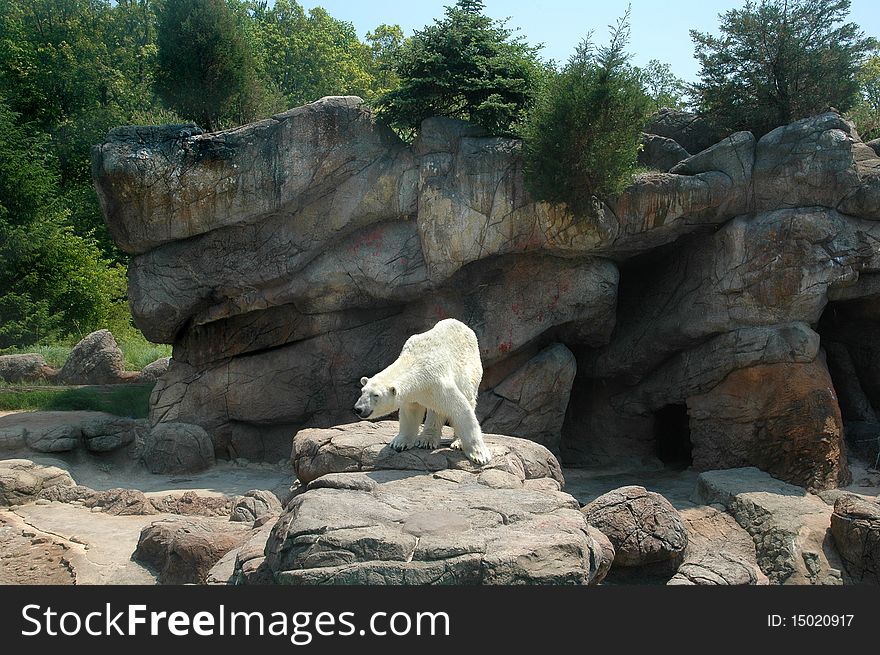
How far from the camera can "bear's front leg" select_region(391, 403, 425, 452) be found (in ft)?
29.9

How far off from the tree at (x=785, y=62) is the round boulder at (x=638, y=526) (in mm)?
10099

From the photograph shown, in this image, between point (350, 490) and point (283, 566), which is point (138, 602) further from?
point (350, 490)

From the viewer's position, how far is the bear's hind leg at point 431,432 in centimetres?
926

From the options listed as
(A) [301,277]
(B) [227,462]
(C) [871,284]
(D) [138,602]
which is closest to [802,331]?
(C) [871,284]

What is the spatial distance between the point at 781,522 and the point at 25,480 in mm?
12139

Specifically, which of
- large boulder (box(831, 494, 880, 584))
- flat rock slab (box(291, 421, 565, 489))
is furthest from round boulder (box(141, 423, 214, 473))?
large boulder (box(831, 494, 880, 584))

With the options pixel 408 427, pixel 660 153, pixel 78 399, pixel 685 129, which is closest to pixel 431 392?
pixel 408 427

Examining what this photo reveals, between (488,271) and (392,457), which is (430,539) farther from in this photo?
(488,271)

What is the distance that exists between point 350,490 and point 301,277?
8.99m

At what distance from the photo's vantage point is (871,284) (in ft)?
52.3

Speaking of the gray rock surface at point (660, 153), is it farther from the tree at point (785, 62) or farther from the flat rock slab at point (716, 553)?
the flat rock slab at point (716, 553)

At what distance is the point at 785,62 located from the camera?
16.8 metres

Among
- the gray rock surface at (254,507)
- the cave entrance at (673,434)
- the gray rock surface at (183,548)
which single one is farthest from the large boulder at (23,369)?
the cave entrance at (673,434)

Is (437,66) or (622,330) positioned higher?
(437,66)
